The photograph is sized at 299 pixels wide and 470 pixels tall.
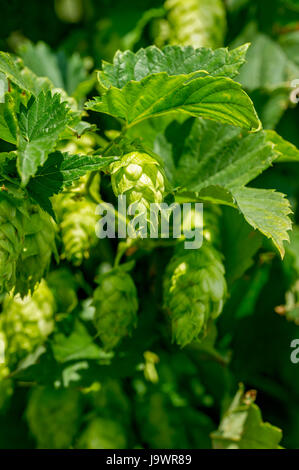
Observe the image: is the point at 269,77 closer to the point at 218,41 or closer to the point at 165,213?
the point at 218,41

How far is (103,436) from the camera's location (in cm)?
101

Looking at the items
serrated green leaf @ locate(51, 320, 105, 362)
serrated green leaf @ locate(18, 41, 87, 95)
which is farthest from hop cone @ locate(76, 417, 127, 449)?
serrated green leaf @ locate(18, 41, 87, 95)

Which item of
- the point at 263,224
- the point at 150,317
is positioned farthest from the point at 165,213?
the point at 150,317

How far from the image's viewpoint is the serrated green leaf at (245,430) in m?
0.93

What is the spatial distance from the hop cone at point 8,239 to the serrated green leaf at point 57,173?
0.12 feet

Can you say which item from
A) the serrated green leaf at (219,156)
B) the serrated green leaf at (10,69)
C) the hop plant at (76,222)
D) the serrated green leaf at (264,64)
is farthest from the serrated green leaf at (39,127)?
the serrated green leaf at (264,64)

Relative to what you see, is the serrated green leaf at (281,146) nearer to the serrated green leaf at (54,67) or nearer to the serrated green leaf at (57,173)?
the serrated green leaf at (57,173)

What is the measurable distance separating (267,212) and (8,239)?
356 millimetres

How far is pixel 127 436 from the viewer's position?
42.1 inches

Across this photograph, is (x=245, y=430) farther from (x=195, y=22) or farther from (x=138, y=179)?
(x=195, y=22)

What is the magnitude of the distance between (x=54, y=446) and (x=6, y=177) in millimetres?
640

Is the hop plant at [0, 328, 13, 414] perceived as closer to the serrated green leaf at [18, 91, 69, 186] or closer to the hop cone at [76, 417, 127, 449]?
the hop cone at [76, 417, 127, 449]

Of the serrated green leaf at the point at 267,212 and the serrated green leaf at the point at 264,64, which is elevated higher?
the serrated green leaf at the point at 264,64

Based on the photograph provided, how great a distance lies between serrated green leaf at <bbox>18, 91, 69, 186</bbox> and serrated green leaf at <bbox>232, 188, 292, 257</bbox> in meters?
0.27
